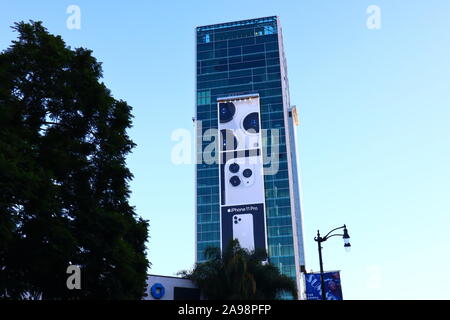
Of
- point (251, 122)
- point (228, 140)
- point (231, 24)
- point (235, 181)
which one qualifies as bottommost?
point (235, 181)

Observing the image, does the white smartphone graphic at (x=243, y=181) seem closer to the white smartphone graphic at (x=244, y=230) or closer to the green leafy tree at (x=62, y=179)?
the white smartphone graphic at (x=244, y=230)

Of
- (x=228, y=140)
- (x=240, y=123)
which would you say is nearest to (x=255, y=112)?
(x=240, y=123)

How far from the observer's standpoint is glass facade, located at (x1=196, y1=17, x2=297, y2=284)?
10829cm

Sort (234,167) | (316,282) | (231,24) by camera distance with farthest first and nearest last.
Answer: (231,24), (234,167), (316,282)

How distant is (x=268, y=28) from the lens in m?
127

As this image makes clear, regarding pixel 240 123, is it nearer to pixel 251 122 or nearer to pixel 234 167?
pixel 251 122

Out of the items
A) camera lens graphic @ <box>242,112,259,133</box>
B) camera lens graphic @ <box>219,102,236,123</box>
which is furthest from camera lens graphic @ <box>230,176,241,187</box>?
camera lens graphic @ <box>219,102,236,123</box>

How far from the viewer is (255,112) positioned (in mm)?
117875

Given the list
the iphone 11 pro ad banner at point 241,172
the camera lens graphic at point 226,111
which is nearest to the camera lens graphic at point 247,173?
the iphone 11 pro ad banner at point 241,172

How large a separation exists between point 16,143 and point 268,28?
380 feet

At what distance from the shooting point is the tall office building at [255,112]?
108 meters

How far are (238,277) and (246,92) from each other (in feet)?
262

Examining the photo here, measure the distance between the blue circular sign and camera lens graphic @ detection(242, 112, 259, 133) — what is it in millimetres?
71349

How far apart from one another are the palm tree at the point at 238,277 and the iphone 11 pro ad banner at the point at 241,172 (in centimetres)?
5387
